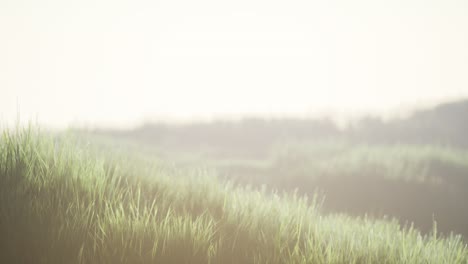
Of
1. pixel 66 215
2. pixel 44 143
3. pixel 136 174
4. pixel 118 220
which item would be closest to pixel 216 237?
pixel 118 220

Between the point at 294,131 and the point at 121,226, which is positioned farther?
the point at 294,131

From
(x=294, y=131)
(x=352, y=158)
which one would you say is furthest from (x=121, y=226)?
(x=294, y=131)

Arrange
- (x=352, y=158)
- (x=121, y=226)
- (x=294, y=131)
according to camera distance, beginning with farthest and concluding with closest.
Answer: (x=294, y=131)
(x=352, y=158)
(x=121, y=226)

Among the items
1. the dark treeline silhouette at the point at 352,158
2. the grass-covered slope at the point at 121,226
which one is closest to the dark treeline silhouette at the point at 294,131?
the dark treeline silhouette at the point at 352,158

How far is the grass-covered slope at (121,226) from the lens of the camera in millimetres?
1519

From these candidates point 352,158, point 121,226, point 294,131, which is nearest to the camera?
point 121,226

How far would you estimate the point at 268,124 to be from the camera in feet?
38.2

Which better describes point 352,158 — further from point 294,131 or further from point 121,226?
point 121,226

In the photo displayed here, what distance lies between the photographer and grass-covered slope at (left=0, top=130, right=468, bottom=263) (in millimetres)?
1519

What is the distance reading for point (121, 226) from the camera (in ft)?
5.33

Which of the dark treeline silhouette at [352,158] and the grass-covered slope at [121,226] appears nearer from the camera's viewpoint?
the grass-covered slope at [121,226]

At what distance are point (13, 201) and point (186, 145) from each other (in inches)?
365

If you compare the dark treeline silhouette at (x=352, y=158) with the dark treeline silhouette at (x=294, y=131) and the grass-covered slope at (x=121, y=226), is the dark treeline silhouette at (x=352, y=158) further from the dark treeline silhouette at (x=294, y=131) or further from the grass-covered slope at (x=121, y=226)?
the grass-covered slope at (x=121, y=226)

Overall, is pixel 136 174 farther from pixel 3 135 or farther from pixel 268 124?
pixel 268 124
